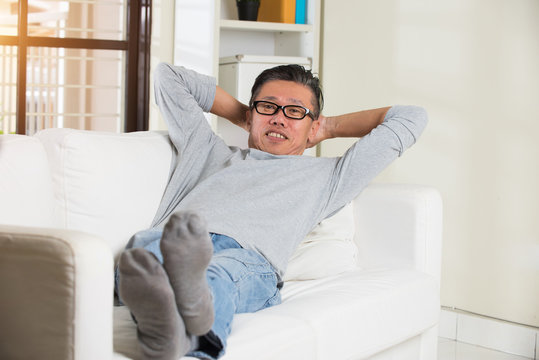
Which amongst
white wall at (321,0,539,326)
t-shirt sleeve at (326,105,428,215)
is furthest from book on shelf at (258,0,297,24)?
t-shirt sleeve at (326,105,428,215)

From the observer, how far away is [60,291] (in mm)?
1211

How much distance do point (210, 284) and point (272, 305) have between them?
35 centimetres

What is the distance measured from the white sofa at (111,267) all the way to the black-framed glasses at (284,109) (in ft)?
1.00

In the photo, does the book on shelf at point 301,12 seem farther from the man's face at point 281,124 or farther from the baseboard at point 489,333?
the baseboard at point 489,333

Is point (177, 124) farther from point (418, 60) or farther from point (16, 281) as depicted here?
point (418, 60)

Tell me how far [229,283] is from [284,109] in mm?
814

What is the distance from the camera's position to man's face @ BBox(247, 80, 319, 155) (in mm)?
2205

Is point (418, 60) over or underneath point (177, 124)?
over

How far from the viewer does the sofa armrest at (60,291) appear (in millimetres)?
1196

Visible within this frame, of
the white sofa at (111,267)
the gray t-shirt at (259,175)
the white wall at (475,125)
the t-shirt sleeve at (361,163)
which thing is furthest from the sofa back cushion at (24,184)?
the white wall at (475,125)

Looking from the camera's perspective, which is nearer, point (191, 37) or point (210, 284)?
point (210, 284)

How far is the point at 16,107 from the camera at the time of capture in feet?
11.2

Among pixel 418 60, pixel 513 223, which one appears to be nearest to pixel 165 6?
pixel 418 60

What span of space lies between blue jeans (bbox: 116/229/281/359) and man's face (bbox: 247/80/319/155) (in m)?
0.48
